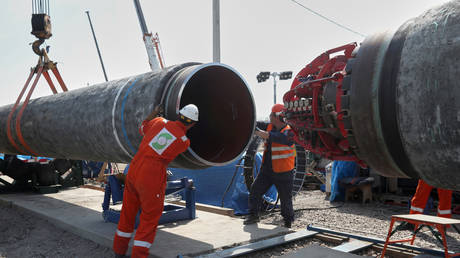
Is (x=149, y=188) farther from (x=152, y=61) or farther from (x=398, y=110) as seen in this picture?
(x=152, y=61)

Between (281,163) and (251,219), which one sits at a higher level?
(281,163)

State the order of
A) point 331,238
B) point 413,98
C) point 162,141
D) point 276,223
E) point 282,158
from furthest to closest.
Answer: point 276,223, point 282,158, point 331,238, point 162,141, point 413,98

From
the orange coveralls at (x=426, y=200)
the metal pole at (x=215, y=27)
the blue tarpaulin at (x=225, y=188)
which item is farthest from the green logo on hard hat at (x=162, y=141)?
the metal pole at (x=215, y=27)

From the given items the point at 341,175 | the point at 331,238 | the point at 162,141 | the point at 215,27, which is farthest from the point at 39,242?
the point at 215,27

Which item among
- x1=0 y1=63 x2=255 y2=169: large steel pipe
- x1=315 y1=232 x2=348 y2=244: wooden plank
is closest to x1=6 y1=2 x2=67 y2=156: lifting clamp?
x1=0 y1=63 x2=255 y2=169: large steel pipe

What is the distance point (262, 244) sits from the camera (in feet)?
13.1

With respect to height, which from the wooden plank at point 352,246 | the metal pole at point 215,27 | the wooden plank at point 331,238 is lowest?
the wooden plank at point 331,238

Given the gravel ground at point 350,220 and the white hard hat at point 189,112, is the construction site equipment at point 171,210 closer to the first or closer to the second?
the gravel ground at point 350,220

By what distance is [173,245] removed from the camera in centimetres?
394

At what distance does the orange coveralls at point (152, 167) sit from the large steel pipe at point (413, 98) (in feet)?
5.91

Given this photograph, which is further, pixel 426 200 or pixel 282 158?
pixel 282 158

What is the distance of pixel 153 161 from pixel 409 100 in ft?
7.68

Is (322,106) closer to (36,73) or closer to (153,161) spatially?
(153,161)

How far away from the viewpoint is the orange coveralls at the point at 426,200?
4.54 metres
